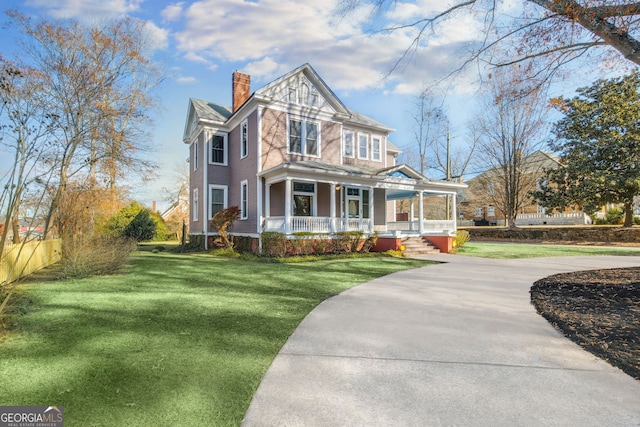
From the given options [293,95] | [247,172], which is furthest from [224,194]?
[293,95]

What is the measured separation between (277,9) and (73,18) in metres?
13.4

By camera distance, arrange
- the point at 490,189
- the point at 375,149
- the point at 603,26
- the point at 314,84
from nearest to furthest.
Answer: the point at 603,26 → the point at 314,84 → the point at 375,149 → the point at 490,189

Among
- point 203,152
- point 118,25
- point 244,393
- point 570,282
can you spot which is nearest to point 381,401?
point 244,393


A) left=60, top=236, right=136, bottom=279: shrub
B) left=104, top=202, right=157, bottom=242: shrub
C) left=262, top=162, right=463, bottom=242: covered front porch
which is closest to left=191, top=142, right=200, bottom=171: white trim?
left=262, top=162, right=463, bottom=242: covered front porch

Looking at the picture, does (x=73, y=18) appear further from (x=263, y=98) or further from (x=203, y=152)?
(x=263, y=98)

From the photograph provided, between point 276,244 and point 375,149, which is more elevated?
point 375,149

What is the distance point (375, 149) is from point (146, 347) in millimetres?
17620

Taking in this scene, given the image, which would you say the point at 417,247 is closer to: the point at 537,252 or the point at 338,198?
the point at 338,198

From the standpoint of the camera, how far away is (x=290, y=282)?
760 cm

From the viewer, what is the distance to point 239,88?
59.6 ft

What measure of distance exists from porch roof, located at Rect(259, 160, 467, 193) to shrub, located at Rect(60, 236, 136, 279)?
254 inches

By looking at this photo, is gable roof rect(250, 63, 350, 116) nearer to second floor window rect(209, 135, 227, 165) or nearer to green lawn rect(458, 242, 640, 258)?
second floor window rect(209, 135, 227, 165)

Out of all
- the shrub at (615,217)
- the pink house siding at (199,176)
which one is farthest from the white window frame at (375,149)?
the shrub at (615,217)

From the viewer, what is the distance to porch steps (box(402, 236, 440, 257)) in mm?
15238
